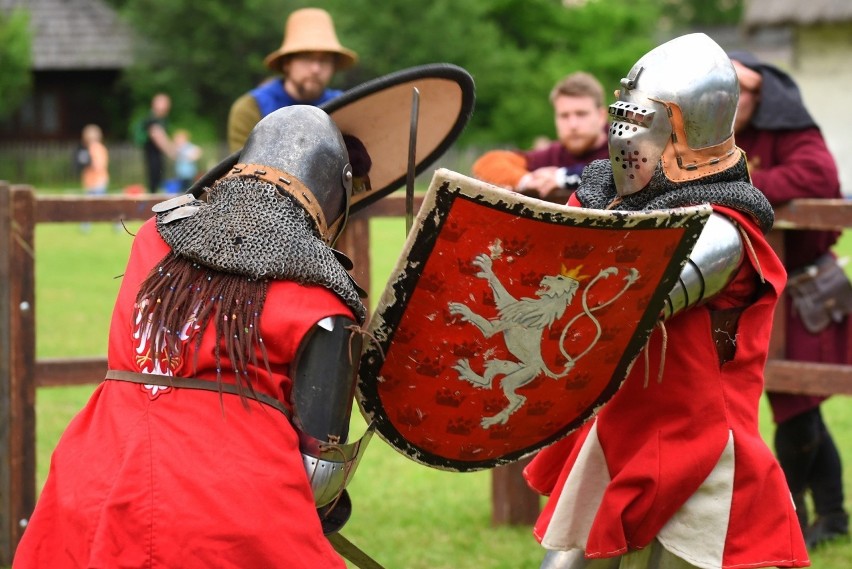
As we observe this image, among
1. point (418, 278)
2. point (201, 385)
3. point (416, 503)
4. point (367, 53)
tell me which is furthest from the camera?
point (367, 53)

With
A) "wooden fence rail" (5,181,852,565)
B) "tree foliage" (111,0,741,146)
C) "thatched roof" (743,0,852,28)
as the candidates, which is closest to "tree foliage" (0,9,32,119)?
"tree foliage" (111,0,741,146)

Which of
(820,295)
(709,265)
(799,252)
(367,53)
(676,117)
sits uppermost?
(676,117)

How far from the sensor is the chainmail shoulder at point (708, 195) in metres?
2.93

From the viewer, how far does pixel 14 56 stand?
29031 mm

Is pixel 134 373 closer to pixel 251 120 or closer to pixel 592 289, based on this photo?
pixel 592 289

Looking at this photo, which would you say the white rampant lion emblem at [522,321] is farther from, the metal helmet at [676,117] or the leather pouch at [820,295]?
the leather pouch at [820,295]

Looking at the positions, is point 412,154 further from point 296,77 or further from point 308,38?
point 308,38

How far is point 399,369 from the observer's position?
284cm

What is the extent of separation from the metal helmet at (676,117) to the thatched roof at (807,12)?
25409 mm

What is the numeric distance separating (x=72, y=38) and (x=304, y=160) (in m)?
32.7

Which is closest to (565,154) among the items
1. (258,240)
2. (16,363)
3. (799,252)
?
(799,252)

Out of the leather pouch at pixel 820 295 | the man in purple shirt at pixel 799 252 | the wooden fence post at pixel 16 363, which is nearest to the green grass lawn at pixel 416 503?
the man in purple shirt at pixel 799 252

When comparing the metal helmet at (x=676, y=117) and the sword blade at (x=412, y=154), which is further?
the metal helmet at (x=676, y=117)

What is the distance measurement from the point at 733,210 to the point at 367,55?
98.6 feet
